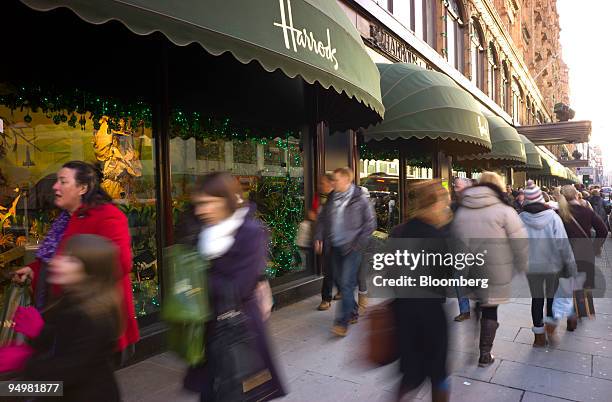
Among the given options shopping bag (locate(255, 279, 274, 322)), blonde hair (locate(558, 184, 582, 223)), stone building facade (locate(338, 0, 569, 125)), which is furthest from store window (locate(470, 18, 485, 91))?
shopping bag (locate(255, 279, 274, 322))

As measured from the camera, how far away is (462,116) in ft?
27.1

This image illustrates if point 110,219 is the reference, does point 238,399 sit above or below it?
below

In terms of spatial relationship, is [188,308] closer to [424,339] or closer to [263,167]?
[424,339]

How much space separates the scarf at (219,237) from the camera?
8.48 feet

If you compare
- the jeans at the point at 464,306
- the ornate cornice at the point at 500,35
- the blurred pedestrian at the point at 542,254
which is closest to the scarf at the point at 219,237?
the blurred pedestrian at the point at 542,254

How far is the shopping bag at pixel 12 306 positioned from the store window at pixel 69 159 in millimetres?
1696

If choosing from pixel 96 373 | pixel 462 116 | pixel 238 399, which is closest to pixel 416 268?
pixel 238 399

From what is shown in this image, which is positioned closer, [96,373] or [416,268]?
[96,373]

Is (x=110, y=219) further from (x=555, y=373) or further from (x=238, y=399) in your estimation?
(x=555, y=373)

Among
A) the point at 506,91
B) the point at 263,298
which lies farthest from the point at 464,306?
the point at 506,91

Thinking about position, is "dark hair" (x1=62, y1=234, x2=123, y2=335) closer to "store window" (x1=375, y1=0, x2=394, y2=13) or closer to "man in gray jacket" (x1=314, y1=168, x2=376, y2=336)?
"man in gray jacket" (x1=314, y1=168, x2=376, y2=336)

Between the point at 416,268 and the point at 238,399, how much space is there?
4.70 feet

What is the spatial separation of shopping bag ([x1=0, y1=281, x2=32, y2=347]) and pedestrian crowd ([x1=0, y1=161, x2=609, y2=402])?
0.06 meters

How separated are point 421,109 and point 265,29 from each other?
4479mm
